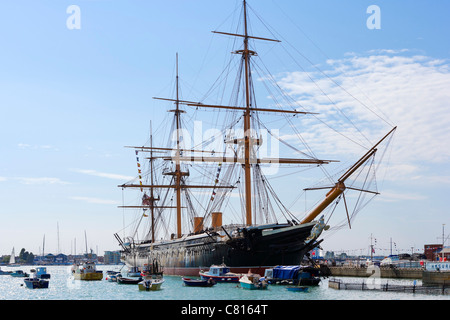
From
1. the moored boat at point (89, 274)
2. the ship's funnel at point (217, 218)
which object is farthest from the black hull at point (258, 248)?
the moored boat at point (89, 274)

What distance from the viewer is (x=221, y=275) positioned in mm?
63094

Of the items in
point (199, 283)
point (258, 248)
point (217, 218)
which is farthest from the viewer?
point (217, 218)

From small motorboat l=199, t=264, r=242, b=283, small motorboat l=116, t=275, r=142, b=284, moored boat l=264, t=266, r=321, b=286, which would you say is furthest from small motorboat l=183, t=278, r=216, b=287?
small motorboat l=116, t=275, r=142, b=284

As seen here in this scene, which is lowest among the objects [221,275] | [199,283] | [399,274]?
[399,274]

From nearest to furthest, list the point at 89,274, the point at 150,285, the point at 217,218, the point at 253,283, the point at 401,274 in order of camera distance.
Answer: the point at 253,283 < the point at 150,285 < the point at 217,218 < the point at 89,274 < the point at 401,274

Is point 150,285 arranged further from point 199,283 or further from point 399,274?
point 399,274

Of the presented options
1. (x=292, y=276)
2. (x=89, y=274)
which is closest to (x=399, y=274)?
(x=292, y=276)

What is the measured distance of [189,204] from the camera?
324 ft

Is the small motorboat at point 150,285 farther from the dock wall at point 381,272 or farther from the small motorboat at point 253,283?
the dock wall at point 381,272

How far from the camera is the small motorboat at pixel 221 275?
62438mm

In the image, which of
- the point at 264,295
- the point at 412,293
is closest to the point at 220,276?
the point at 264,295

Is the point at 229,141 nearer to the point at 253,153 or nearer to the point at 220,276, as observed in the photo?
the point at 253,153

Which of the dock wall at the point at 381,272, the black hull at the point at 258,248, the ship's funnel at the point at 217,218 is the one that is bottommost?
the dock wall at the point at 381,272

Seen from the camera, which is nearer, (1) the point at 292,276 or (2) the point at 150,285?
(1) the point at 292,276
